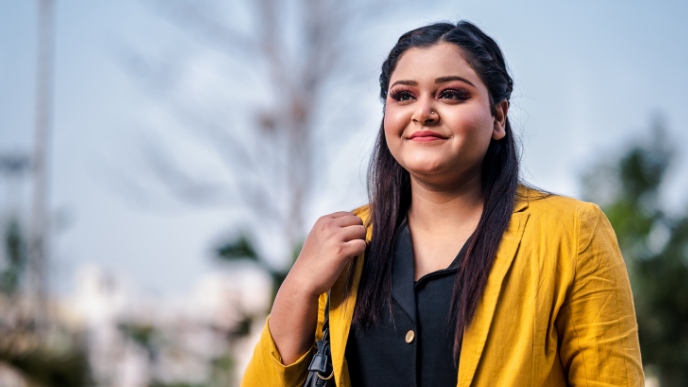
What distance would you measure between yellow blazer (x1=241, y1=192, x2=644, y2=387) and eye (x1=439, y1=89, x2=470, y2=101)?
336mm

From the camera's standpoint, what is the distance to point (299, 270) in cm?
142

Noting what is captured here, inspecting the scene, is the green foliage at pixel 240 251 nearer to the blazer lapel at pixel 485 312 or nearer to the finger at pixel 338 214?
the finger at pixel 338 214

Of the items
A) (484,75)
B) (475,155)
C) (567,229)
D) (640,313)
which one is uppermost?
(484,75)

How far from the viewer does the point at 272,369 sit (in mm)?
1425

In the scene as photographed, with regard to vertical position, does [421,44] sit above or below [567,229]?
above

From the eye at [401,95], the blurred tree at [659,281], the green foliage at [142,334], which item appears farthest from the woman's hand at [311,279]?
the green foliage at [142,334]

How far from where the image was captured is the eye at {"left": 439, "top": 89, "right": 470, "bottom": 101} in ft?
4.54

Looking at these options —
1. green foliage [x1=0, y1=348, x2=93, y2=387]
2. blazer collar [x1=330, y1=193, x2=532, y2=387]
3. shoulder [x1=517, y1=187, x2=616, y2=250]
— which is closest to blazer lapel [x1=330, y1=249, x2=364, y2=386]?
blazer collar [x1=330, y1=193, x2=532, y2=387]

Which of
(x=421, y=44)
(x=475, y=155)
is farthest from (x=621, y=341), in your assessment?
(x=421, y=44)

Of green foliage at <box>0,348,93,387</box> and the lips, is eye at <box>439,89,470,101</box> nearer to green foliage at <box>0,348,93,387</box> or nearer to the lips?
the lips

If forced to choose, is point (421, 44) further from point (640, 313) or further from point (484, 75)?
point (640, 313)

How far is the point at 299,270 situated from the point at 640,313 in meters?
5.82

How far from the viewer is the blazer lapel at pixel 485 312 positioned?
1.24 metres

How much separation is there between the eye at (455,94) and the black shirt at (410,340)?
1.18ft
